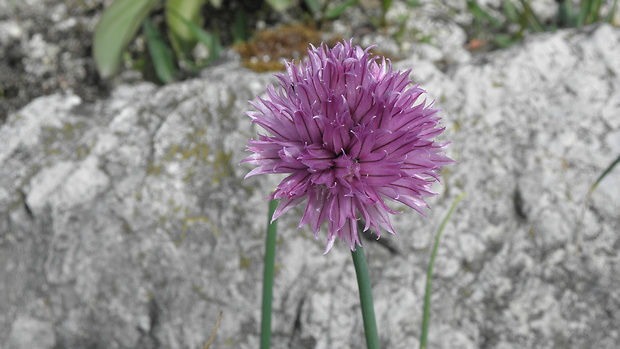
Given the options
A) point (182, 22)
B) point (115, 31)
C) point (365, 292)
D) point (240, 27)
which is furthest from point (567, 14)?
point (365, 292)

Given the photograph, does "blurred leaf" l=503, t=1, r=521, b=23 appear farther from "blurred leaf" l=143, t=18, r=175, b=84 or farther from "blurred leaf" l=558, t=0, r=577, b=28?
"blurred leaf" l=143, t=18, r=175, b=84

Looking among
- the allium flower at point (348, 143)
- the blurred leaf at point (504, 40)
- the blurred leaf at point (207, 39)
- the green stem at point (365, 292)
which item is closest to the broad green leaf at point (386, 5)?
the blurred leaf at point (504, 40)

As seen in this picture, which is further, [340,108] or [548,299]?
[548,299]

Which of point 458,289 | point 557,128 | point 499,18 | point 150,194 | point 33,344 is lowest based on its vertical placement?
point 33,344

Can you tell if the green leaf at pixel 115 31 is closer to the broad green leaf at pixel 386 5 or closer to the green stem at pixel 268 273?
the broad green leaf at pixel 386 5

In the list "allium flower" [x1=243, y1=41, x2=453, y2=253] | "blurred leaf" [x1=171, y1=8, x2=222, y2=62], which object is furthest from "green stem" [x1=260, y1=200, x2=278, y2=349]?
"blurred leaf" [x1=171, y1=8, x2=222, y2=62]

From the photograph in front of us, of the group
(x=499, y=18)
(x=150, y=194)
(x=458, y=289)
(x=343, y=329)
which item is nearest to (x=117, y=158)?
(x=150, y=194)

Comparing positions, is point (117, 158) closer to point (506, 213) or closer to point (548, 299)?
point (506, 213)
